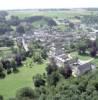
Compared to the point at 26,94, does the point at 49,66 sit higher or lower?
lower

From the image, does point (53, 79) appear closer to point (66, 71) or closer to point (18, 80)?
point (66, 71)

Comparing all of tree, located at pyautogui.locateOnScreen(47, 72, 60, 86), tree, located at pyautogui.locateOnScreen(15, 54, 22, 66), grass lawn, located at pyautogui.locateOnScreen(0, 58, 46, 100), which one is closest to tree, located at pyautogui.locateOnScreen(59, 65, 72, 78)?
tree, located at pyautogui.locateOnScreen(47, 72, 60, 86)

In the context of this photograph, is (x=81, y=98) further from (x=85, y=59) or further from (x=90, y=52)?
(x=90, y=52)

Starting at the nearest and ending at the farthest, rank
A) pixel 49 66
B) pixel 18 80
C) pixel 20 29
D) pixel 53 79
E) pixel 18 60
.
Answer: pixel 53 79 < pixel 18 80 < pixel 49 66 < pixel 18 60 < pixel 20 29

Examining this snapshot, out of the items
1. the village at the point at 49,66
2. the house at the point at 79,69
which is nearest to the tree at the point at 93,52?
the village at the point at 49,66

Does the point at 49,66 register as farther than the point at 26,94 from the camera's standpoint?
Yes

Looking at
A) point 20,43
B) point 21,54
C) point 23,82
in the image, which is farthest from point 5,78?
point 20,43

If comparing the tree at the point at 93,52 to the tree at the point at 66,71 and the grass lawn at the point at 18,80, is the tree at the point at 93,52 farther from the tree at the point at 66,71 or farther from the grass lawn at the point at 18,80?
the tree at the point at 66,71

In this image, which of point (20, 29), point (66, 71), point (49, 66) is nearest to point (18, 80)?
point (49, 66)
